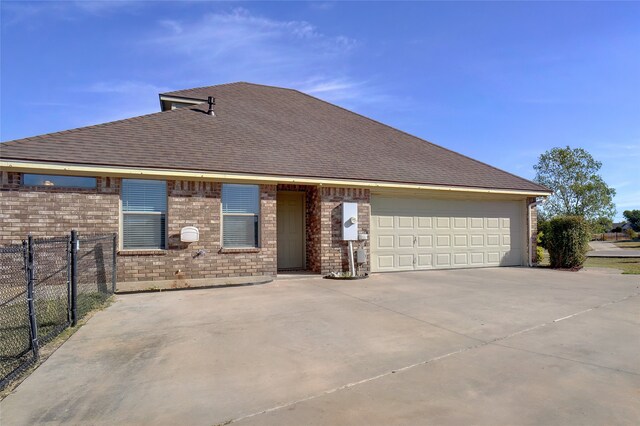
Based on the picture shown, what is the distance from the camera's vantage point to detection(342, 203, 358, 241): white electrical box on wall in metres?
11.5

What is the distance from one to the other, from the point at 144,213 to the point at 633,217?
117936mm

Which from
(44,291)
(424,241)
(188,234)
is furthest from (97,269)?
(424,241)

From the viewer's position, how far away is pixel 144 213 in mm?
9719

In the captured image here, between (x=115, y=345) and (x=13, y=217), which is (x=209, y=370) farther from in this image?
(x=13, y=217)

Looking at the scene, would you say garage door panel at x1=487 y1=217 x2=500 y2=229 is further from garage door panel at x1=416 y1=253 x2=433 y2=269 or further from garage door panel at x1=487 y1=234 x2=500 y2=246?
garage door panel at x1=416 y1=253 x2=433 y2=269

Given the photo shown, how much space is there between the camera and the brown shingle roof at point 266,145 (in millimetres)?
9594

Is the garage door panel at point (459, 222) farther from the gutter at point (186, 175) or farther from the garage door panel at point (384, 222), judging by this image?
the garage door panel at point (384, 222)

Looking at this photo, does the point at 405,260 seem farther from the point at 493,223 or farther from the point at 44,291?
the point at 44,291

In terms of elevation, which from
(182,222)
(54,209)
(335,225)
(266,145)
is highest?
(266,145)

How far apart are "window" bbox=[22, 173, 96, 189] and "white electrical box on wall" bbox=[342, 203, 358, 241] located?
637 centimetres

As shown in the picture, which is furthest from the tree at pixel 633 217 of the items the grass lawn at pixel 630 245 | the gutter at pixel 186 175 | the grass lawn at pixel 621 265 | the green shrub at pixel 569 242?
the gutter at pixel 186 175

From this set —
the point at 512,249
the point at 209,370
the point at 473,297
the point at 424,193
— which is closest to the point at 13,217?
the point at 209,370

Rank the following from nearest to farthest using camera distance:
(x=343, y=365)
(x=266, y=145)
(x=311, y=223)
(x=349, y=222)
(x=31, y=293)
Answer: (x=343, y=365) → (x=31, y=293) → (x=349, y=222) → (x=266, y=145) → (x=311, y=223)

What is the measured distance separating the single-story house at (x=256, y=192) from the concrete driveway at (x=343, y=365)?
2.46 m
